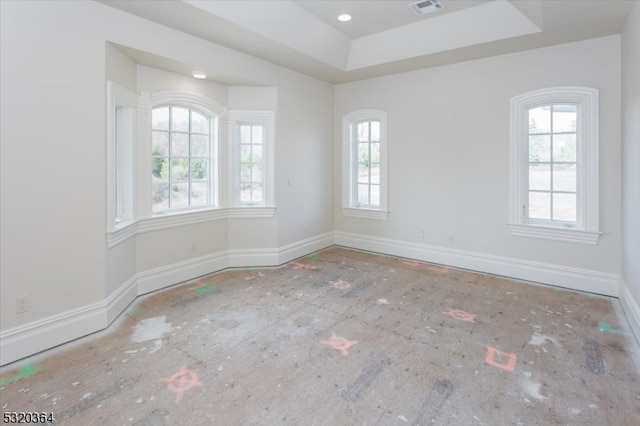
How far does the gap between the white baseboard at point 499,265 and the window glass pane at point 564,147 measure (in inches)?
52.1

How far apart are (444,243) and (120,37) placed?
4.65 meters

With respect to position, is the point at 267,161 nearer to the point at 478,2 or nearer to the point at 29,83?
the point at 29,83

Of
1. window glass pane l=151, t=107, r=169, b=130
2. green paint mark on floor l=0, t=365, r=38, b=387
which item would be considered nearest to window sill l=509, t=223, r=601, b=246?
window glass pane l=151, t=107, r=169, b=130

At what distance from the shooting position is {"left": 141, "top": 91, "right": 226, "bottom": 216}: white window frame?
13.1 feet

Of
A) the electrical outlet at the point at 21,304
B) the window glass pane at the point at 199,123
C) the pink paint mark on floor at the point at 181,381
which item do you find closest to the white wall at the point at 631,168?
the pink paint mark on floor at the point at 181,381

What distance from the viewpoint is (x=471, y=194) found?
16.2 ft

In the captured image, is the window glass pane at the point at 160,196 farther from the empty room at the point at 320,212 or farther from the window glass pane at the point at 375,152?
the window glass pane at the point at 375,152

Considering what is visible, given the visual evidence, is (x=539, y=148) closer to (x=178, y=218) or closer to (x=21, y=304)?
(x=178, y=218)

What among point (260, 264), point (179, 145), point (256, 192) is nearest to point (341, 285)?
point (260, 264)

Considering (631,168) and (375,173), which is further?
(375,173)

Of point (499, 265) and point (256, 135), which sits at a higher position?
point (256, 135)

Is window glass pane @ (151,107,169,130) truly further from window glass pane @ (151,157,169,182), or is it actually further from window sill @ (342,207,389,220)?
window sill @ (342,207,389,220)

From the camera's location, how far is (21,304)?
2684 millimetres

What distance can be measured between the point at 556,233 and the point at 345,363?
3.27m
